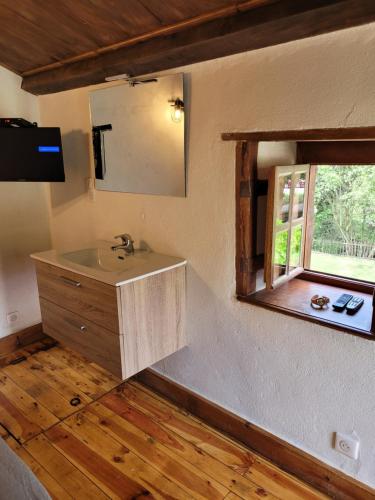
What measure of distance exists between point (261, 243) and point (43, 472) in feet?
5.01

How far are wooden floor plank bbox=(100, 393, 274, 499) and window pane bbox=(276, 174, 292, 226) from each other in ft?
3.95

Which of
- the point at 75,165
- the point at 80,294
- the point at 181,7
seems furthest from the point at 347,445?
the point at 75,165

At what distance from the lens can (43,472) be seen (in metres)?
1.75

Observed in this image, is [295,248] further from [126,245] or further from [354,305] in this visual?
[126,245]

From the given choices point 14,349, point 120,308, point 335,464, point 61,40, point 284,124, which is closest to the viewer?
point 284,124

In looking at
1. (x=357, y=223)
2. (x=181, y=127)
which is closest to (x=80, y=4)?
(x=181, y=127)

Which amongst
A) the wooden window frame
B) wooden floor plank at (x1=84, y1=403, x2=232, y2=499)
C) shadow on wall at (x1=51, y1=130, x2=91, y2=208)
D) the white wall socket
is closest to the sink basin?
shadow on wall at (x1=51, y1=130, x2=91, y2=208)

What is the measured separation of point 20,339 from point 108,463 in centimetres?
141

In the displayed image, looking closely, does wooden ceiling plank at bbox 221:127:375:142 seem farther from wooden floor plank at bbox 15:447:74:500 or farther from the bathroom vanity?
wooden floor plank at bbox 15:447:74:500

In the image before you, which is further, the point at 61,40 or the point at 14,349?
the point at 14,349

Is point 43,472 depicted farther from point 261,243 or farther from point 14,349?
point 261,243

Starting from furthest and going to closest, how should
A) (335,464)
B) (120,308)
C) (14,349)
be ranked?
(14,349) < (120,308) < (335,464)

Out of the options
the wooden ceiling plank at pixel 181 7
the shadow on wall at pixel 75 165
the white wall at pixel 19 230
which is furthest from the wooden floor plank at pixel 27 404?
the wooden ceiling plank at pixel 181 7

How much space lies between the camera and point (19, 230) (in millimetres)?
2688
